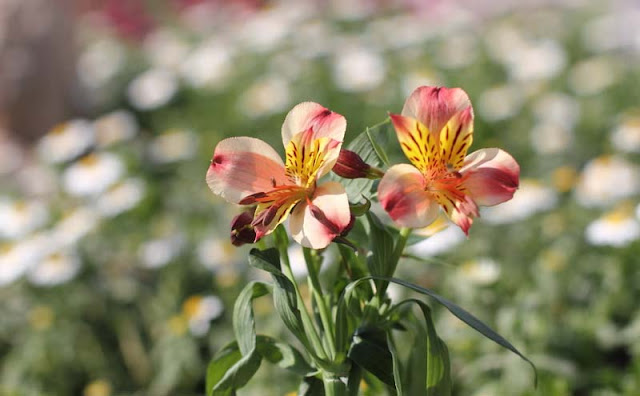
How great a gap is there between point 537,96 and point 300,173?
8.63 feet

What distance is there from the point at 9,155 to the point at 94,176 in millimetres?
1394

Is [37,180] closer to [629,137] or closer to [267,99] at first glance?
[267,99]

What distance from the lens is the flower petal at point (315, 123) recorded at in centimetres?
83

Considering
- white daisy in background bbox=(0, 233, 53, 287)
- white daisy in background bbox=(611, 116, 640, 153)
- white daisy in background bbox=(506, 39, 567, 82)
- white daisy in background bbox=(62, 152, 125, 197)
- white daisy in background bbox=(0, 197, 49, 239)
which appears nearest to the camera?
white daisy in background bbox=(0, 233, 53, 287)

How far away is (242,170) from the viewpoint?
2.75 feet

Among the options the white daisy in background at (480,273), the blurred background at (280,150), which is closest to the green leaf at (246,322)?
the blurred background at (280,150)

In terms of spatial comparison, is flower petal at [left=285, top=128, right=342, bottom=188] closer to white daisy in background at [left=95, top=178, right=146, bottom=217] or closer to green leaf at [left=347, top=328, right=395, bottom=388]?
green leaf at [left=347, top=328, right=395, bottom=388]

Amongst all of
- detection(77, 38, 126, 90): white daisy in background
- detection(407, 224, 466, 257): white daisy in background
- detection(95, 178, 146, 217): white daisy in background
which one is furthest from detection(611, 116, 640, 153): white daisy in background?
detection(77, 38, 126, 90): white daisy in background

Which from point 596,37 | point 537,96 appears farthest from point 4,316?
point 596,37

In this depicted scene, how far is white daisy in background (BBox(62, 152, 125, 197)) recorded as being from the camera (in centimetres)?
271

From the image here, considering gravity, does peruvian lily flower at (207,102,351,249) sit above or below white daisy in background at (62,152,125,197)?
above

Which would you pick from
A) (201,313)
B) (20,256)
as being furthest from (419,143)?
(20,256)

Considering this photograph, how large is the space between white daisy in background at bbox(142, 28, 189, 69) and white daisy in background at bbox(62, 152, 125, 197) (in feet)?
5.35

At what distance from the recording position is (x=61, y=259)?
2174 mm
